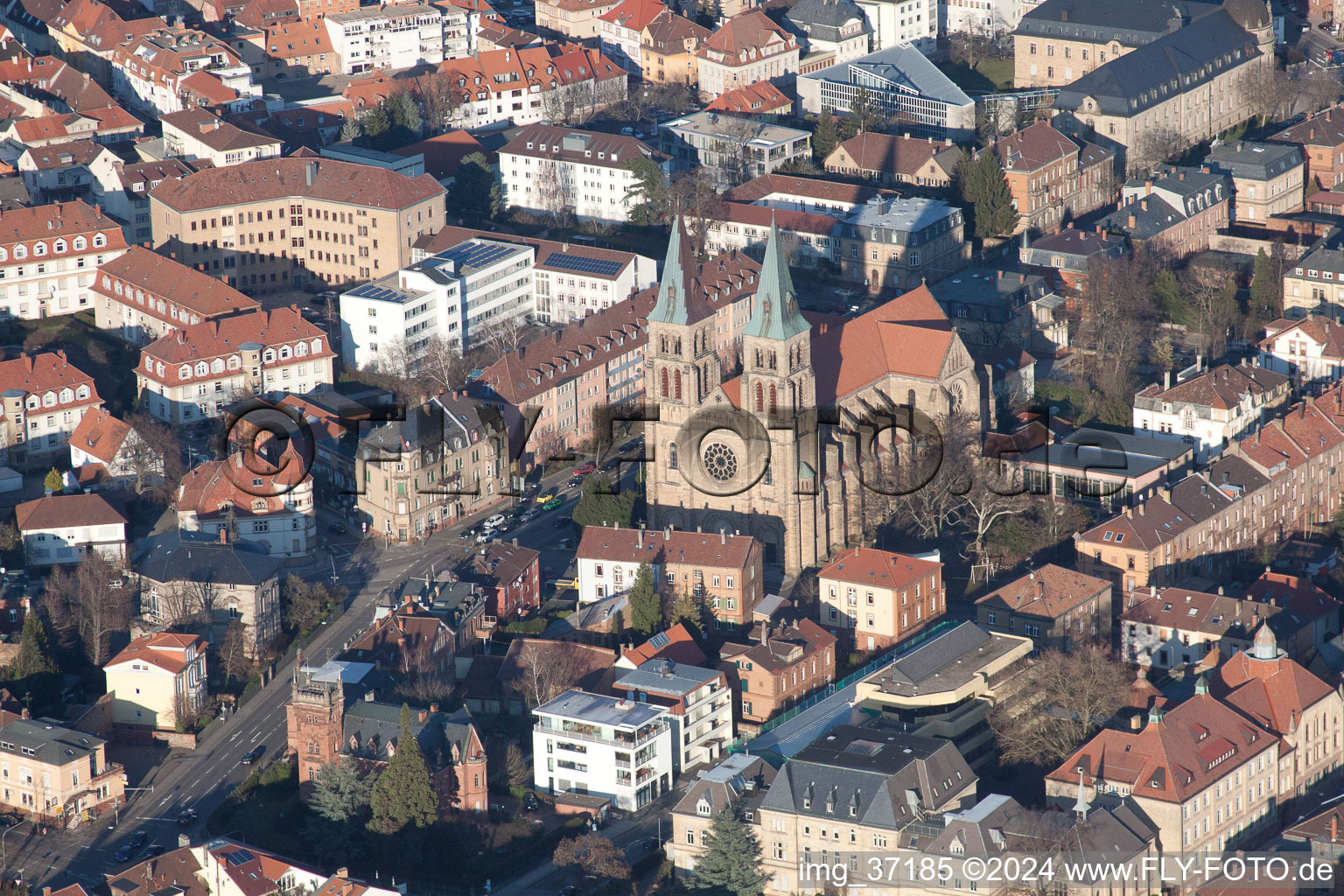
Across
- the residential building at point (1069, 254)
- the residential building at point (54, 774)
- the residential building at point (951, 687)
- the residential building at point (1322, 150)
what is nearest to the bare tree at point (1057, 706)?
the residential building at point (951, 687)

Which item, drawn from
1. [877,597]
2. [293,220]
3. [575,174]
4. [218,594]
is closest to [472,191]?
[575,174]

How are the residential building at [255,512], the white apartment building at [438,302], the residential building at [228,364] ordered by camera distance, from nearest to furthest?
the residential building at [255,512], the residential building at [228,364], the white apartment building at [438,302]

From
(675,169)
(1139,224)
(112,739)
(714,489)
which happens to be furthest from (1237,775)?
(675,169)

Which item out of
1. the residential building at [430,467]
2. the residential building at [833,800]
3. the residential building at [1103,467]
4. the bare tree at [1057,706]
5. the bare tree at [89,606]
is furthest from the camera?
the residential building at [430,467]

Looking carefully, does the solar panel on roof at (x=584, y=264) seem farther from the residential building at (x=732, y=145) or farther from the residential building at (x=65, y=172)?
the residential building at (x=65, y=172)

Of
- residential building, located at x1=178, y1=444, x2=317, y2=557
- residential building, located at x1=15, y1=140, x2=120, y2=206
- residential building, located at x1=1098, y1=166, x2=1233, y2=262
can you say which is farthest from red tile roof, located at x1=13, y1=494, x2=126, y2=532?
residential building, located at x1=1098, y1=166, x2=1233, y2=262

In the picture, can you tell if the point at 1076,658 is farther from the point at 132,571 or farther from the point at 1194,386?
the point at 132,571
